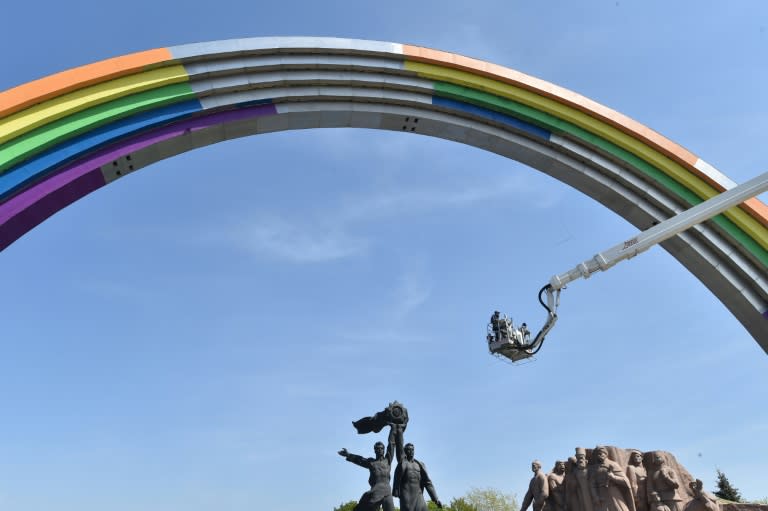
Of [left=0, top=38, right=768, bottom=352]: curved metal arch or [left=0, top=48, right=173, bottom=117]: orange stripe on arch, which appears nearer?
[left=0, top=48, right=173, bottom=117]: orange stripe on arch

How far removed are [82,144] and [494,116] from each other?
→ 9548 millimetres

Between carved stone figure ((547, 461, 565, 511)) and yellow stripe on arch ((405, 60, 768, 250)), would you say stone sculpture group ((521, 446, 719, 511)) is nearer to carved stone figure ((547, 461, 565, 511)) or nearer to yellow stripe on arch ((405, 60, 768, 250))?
carved stone figure ((547, 461, 565, 511))

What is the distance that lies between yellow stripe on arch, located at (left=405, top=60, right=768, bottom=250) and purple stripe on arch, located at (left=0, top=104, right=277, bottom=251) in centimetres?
520

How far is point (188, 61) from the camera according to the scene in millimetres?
15133

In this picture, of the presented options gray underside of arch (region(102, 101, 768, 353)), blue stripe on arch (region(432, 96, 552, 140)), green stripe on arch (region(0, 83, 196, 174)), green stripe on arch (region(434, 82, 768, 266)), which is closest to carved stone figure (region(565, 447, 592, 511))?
gray underside of arch (region(102, 101, 768, 353))

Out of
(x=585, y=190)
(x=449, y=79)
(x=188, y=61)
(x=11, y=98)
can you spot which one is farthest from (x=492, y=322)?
(x=11, y=98)

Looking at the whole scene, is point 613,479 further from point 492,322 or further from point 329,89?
point 329,89

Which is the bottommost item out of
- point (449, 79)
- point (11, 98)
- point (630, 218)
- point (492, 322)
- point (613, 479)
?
point (613, 479)

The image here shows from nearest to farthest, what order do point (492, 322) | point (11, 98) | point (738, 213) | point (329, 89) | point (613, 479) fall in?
point (11, 98), point (613, 479), point (329, 89), point (492, 322), point (738, 213)

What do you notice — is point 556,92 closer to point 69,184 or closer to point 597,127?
point 597,127

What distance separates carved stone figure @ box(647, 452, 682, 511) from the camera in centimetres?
1464

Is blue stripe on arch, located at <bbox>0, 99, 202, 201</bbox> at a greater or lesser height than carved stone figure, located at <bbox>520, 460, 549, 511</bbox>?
greater

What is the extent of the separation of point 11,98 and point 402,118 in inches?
332

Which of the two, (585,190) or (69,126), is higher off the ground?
(585,190)
